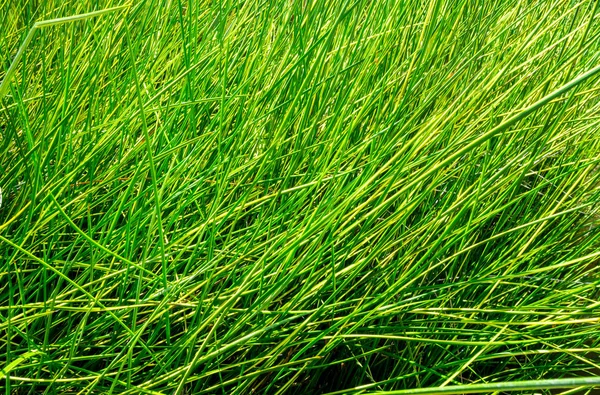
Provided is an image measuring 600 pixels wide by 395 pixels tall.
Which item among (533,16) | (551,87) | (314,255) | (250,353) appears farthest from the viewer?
(533,16)

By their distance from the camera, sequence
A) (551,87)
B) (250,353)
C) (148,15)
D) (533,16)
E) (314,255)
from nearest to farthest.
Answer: (314,255)
(250,353)
(551,87)
(148,15)
(533,16)

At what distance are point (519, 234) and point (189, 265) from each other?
60 centimetres

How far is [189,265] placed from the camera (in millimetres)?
965

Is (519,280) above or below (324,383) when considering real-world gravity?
above

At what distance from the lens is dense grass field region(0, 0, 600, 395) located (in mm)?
908

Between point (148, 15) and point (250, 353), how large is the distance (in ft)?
2.59

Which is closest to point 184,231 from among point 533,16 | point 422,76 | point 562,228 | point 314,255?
point 314,255

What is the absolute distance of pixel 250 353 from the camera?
3.44ft

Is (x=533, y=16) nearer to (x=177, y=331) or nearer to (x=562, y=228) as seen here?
(x=562, y=228)

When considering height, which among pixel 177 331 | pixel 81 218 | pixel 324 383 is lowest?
pixel 324 383

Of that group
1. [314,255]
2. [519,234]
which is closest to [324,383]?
[314,255]

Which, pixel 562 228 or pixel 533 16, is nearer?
Answer: pixel 562 228

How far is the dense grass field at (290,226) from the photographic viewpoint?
908 mm

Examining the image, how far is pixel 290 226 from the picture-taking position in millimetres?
1017
